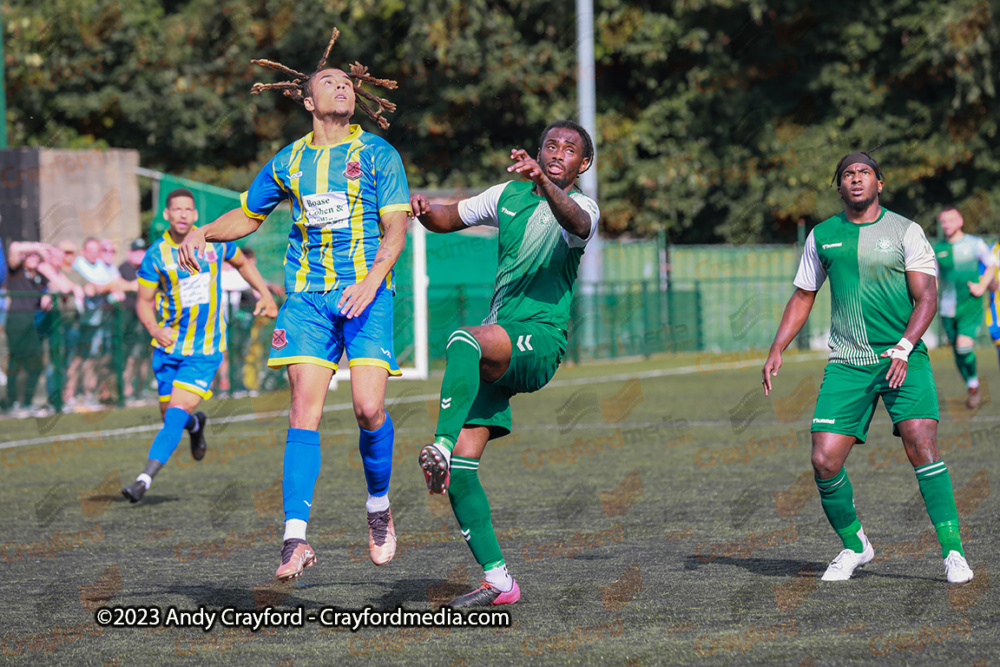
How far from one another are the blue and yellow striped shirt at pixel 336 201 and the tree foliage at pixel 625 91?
86.4 feet

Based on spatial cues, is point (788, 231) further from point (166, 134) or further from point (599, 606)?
point (599, 606)

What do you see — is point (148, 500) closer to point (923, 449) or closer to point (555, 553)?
point (555, 553)

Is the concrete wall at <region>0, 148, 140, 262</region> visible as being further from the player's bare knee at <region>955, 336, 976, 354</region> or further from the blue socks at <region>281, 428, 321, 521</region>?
the blue socks at <region>281, 428, 321, 521</region>

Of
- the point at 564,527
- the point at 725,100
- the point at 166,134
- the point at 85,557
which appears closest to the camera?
the point at 85,557

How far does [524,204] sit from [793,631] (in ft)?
6.44

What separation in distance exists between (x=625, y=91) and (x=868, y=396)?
96.9 feet

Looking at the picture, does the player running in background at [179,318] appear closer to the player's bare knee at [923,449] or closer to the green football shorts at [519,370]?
the green football shorts at [519,370]

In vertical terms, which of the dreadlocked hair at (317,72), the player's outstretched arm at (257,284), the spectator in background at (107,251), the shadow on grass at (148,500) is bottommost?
the shadow on grass at (148,500)

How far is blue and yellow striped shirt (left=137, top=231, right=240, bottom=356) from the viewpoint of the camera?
9906mm

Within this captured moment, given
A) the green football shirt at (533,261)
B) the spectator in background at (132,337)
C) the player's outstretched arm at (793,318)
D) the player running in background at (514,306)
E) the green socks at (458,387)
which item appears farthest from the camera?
the spectator in background at (132,337)

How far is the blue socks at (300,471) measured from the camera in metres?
5.69

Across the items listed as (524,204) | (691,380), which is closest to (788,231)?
(691,380)

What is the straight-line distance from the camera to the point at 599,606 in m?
5.77

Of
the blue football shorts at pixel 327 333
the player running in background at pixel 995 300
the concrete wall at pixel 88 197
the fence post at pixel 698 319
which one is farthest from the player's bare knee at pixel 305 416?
the fence post at pixel 698 319
